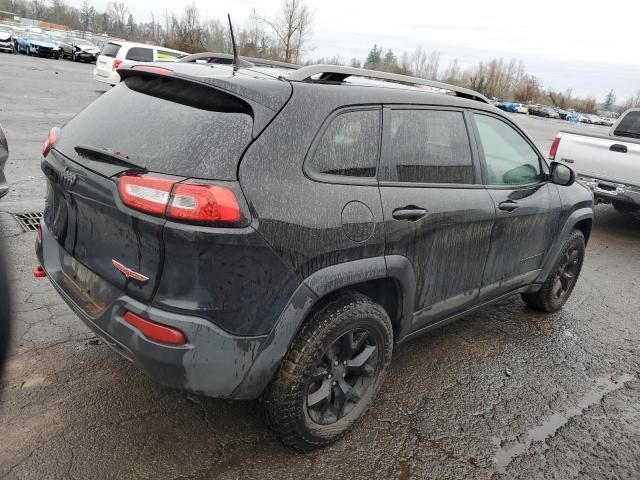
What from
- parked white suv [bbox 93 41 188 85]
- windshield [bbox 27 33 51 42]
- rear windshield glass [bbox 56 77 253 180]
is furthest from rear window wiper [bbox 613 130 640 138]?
windshield [bbox 27 33 51 42]

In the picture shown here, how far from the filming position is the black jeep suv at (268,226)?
2.07 m

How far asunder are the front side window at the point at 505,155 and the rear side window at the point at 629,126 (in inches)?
238

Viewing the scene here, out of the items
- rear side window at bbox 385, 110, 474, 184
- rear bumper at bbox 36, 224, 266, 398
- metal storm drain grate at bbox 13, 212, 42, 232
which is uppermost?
rear side window at bbox 385, 110, 474, 184

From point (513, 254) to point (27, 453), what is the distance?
10.3 ft

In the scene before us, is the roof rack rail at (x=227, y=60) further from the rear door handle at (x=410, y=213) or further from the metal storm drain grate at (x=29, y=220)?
the metal storm drain grate at (x=29, y=220)

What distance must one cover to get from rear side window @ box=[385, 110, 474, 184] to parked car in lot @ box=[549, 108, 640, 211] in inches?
198

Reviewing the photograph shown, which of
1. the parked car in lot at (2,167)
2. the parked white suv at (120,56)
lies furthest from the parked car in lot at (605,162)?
the parked white suv at (120,56)

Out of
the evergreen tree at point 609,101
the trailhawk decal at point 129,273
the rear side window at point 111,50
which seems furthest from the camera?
the evergreen tree at point 609,101

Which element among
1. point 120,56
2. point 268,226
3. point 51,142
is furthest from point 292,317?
point 120,56

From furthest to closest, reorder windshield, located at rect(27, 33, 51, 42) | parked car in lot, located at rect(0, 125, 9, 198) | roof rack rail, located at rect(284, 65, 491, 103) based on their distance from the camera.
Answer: windshield, located at rect(27, 33, 51, 42)
parked car in lot, located at rect(0, 125, 9, 198)
roof rack rail, located at rect(284, 65, 491, 103)

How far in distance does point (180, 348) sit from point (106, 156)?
92cm

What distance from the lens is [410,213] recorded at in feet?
8.81

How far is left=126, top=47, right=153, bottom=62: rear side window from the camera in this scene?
17250 millimetres

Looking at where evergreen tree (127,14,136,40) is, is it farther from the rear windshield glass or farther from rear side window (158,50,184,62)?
the rear windshield glass
